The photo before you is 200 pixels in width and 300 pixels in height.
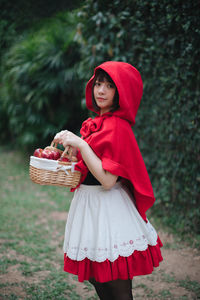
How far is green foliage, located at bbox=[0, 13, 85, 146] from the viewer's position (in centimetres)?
680

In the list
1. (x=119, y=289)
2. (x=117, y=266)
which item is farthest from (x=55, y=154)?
(x=119, y=289)

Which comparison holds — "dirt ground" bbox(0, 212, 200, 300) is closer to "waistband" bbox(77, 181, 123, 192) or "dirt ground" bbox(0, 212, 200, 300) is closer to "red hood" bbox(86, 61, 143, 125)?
"waistband" bbox(77, 181, 123, 192)

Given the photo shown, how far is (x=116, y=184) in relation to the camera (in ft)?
6.12

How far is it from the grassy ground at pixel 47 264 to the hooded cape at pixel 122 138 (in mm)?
615

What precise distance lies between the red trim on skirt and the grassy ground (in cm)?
73


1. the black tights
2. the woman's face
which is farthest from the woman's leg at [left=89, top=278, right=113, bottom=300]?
the woman's face

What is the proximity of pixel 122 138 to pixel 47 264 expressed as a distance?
2.21m

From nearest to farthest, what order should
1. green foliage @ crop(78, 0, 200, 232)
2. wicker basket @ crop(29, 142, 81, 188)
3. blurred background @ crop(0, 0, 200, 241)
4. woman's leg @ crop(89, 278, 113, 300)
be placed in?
wicker basket @ crop(29, 142, 81, 188) < woman's leg @ crop(89, 278, 113, 300) < blurred background @ crop(0, 0, 200, 241) < green foliage @ crop(78, 0, 200, 232)

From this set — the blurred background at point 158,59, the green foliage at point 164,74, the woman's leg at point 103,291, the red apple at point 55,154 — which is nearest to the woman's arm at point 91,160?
the red apple at point 55,154

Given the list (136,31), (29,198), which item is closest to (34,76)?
(29,198)

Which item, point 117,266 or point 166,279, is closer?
point 117,266

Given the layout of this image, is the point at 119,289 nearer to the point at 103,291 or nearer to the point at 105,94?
the point at 103,291

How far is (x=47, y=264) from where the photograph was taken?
3330 millimetres

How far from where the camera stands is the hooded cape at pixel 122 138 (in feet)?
5.48
